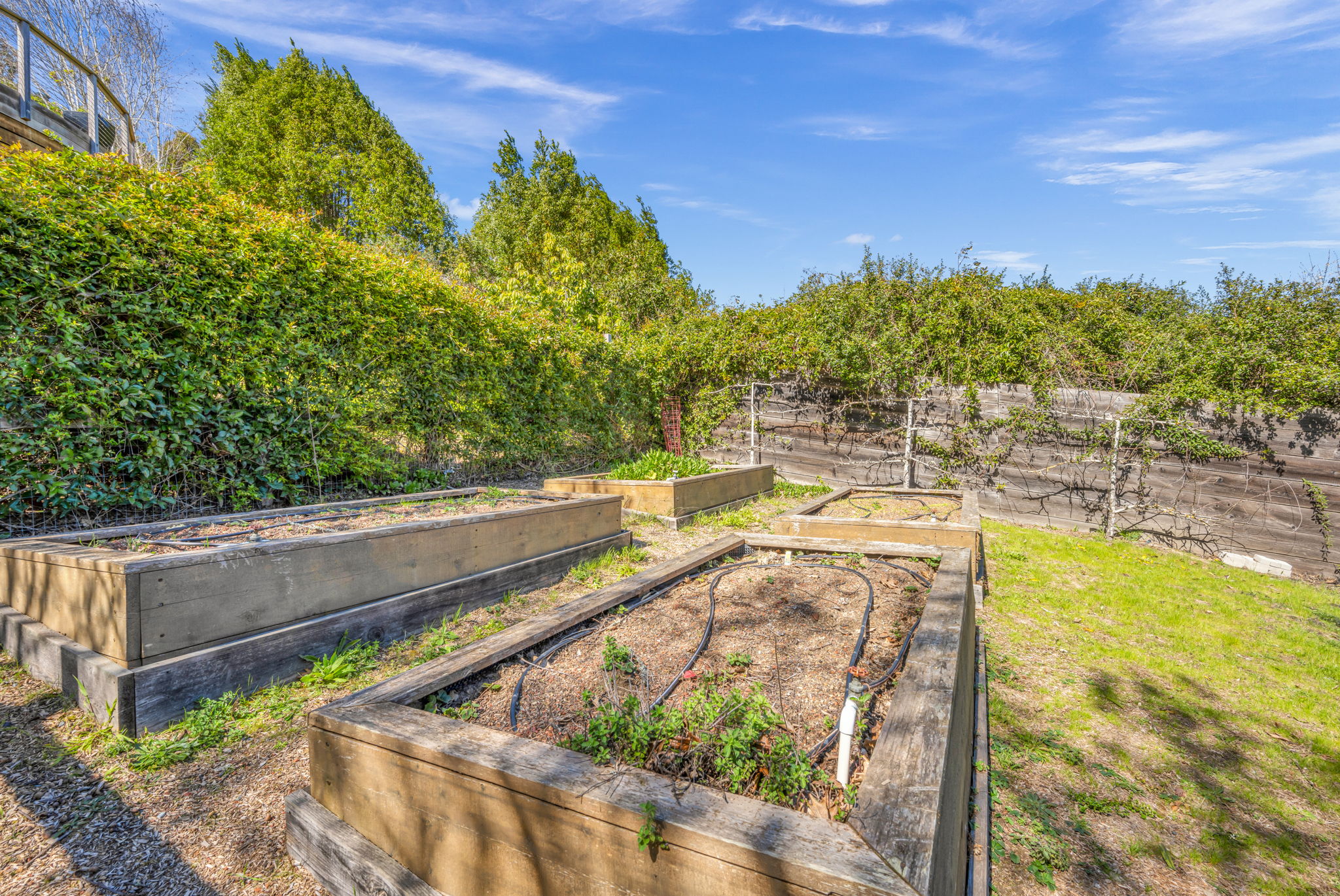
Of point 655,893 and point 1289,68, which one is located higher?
point 1289,68

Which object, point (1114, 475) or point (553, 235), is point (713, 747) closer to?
point (1114, 475)

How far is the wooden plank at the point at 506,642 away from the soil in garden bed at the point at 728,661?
2.1 inches

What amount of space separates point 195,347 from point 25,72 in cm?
460

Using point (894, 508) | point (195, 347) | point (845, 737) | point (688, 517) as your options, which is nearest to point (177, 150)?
point (195, 347)

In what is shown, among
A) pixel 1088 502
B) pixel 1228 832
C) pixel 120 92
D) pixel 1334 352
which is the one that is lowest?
pixel 1228 832

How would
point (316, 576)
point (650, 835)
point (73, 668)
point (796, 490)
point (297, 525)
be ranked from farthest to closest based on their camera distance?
1. point (796, 490)
2. point (297, 525)
3. point (316, 576)
4. point (73, 668)
5. point (650, 835)

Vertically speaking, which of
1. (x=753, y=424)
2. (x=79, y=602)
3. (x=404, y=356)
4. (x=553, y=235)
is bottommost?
(x=79, y=602)

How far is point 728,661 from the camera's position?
200cm

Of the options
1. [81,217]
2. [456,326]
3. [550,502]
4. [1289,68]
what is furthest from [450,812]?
[1289,68]

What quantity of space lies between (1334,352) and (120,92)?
25394 millimetres

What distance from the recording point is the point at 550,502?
4043 mm

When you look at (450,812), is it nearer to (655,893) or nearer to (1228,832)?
(655,893)

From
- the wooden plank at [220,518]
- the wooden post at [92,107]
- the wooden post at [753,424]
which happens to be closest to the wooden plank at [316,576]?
the wooden plank at [220,518]

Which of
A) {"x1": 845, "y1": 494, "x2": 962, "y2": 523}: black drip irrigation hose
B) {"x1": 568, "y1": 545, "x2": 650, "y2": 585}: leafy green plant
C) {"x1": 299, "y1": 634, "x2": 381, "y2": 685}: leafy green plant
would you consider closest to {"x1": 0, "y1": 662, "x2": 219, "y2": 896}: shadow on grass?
{"x1": 299, "y1": 634, "x2": 381, "y2": 685}: leafy green plant
